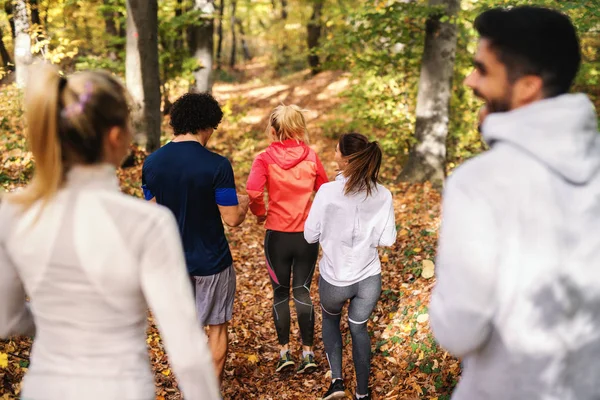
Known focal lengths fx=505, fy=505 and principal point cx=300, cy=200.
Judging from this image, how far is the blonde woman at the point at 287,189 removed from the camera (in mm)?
4613

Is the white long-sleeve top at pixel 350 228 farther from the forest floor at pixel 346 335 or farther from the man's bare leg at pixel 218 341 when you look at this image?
the forest floor at pixel 346 335

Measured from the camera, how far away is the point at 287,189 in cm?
466

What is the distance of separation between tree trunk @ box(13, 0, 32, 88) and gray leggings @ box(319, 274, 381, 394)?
26.3 ft

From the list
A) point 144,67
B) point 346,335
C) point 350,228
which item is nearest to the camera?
point 350,228

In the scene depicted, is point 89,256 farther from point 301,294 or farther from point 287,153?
point 301,294

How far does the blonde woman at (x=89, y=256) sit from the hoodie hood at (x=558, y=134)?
1.23 metres

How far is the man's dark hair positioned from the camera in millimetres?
1724

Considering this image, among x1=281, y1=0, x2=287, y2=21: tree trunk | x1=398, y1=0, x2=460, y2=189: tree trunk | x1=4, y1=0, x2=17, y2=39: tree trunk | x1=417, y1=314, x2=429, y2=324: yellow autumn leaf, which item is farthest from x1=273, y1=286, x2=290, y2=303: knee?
x1=281, y1=0, x2=287, y2=21: tree trunk

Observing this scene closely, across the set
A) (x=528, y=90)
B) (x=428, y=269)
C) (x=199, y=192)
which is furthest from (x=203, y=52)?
(x=528, y=90)

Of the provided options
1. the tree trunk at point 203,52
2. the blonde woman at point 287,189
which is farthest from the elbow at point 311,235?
the tree trunk at point 203,52

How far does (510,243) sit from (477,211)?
0.15 meters

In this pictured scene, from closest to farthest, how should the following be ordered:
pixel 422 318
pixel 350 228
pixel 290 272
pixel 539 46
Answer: pixel 539 46 < pixel 350 228 < pixel 290 272 < pixel 422 318

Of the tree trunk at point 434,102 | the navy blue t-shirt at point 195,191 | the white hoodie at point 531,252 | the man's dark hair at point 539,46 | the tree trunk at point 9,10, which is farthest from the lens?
the tree trunk at point 9,10

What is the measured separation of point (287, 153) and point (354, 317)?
5.14ft
